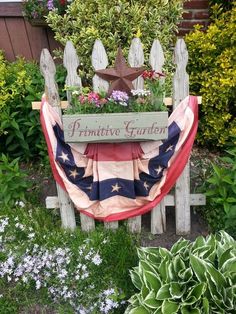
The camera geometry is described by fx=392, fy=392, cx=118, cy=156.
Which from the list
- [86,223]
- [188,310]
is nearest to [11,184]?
[86,223]

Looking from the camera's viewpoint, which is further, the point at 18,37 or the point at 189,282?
the point at 18,37

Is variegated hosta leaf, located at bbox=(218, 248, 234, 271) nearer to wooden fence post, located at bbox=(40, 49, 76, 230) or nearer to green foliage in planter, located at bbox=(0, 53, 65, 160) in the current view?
wooden fence post, located at bbox=(40, 49, 76, 230)

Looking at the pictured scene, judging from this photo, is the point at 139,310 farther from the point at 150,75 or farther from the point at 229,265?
the point at 150,75

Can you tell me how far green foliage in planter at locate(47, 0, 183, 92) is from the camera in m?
3.11

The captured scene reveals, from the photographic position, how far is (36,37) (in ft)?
14.7

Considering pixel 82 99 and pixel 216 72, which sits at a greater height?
pixel 82 99

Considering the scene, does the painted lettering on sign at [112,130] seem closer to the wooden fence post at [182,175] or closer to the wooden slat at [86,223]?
the wooden fence post at [182,175]

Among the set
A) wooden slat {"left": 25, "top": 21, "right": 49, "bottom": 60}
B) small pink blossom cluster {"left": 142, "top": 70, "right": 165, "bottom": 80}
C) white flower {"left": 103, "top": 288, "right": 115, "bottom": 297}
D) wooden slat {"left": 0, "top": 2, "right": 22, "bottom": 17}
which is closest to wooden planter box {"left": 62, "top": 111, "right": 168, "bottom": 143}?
small pink blossom cluster {"left": 142, "top": 70, "right": 165, "bottom": 80}

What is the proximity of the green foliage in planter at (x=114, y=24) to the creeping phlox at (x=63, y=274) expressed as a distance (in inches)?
55.8

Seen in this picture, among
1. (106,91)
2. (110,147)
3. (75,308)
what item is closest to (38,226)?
(75,308)

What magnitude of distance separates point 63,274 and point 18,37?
297cm

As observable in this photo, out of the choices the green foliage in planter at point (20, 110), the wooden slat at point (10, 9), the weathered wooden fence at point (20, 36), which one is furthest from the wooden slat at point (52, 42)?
the green foliage in planter at point (20, 110)

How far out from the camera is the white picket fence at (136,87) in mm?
2547

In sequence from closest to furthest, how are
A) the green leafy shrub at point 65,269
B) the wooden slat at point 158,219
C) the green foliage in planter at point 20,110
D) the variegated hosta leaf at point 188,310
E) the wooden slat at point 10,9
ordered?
the variegated hosta leaf at point 188,310 < the green leafy shrub at point 65,269 < the wooden slat at point 158,219 < the green foliage in planter at point 20,110 < the wooden slat at point 10,9
